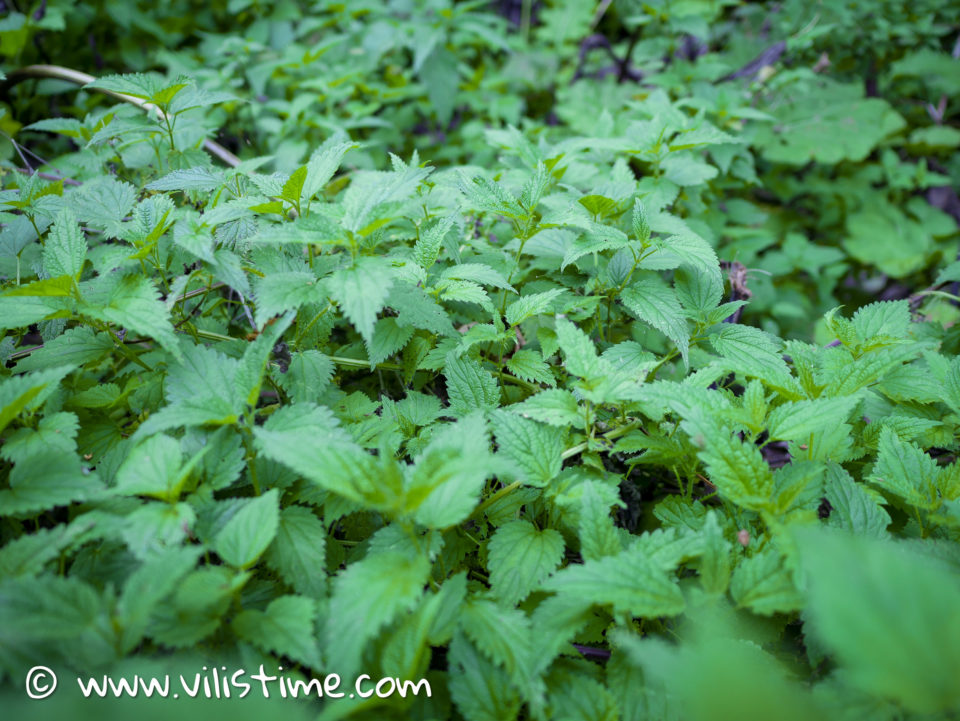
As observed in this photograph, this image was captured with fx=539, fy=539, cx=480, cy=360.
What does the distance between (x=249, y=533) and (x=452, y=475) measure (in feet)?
1.28

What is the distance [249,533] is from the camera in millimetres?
996

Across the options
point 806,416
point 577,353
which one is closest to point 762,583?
point 806,416

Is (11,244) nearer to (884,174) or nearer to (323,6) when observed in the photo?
(323,6)

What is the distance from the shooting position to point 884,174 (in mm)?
3631

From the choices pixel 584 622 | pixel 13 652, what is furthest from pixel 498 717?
pixel 13 652

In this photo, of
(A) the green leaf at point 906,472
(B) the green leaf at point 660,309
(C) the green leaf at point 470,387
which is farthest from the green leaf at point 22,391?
(A) the green leaf at point 906,472

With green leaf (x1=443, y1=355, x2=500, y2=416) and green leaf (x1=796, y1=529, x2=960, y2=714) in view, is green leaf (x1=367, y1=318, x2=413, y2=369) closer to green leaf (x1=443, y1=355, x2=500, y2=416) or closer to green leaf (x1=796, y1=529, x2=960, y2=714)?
green leaf (x1=443, y1=355, x2=500, y2=416)

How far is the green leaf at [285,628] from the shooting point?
0.91 meters

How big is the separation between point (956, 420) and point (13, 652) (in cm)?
208

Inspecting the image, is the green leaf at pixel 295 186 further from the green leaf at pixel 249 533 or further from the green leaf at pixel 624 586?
the green leaf at pixel 624 586

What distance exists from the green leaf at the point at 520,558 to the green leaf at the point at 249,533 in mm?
446

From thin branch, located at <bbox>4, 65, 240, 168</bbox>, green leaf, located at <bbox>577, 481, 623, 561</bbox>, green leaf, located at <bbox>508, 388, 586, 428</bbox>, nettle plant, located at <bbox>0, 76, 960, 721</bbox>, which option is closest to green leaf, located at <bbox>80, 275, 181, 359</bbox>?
nettle plant, located at <bbox>0, 76, 960, 721</bbox>

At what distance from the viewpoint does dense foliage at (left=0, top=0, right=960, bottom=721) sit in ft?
2.91

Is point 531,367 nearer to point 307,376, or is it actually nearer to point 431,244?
point 431,244
